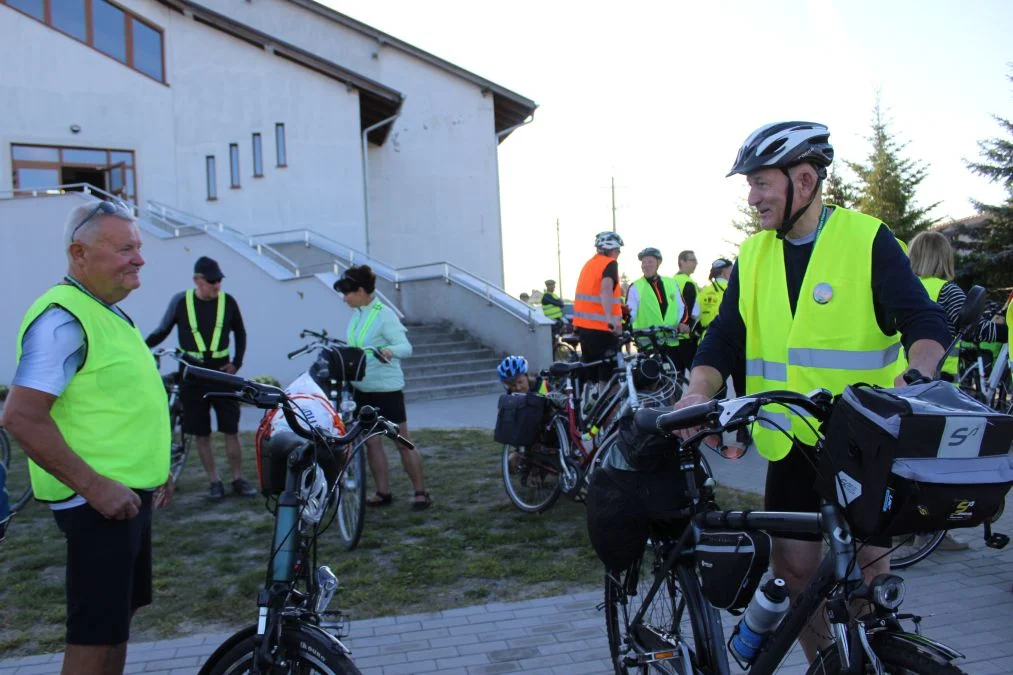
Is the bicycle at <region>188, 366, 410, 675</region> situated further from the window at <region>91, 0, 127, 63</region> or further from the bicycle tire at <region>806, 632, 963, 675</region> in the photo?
the window at <region>91, 0, 127, 63</region>

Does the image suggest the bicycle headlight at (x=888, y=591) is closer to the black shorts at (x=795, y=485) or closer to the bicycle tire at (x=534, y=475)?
the black shorts at (x=795, y=485)

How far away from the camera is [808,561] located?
2922 mm

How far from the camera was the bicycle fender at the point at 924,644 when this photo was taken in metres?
1.94

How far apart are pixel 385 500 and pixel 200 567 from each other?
1.77m

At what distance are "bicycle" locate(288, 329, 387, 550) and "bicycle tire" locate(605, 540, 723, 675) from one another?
3.02 meters

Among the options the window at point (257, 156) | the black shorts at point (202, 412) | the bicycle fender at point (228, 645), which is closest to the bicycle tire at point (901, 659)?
the bicycle fender at point (228, 645)

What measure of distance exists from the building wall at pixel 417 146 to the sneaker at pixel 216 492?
20.2 m

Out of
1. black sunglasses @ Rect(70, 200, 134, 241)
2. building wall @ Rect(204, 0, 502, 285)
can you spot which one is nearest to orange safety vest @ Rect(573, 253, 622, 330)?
black sunglasses @ Rect(70, 200, 134, 241)

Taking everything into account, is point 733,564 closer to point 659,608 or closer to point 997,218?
point 659,608

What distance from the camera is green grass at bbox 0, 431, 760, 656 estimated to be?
5023mm

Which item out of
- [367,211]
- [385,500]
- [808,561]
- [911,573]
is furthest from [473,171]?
[808,561]

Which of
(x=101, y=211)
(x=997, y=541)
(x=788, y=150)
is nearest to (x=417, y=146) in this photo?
(x=997, y=541)

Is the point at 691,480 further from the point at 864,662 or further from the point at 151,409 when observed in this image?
the point at 151,409

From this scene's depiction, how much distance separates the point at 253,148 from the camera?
80.1ft
